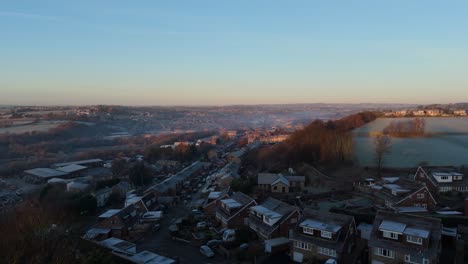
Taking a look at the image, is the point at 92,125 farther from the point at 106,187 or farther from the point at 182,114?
the point at 106,187

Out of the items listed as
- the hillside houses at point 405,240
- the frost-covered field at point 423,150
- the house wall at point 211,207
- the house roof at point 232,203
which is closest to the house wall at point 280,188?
the house wall at point 211,207

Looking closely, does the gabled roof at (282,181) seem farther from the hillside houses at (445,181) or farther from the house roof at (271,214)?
the hillside houses at (445,181)

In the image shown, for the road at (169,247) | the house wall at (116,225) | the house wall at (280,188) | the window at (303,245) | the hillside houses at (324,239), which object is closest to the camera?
the hillside houses at (324,239)

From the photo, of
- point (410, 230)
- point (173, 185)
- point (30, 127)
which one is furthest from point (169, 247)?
point (30, 127)

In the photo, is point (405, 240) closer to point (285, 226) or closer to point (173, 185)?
point (285, 226)

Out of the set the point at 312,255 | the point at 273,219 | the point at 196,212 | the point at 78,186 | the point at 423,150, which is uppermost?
the point at 423,150

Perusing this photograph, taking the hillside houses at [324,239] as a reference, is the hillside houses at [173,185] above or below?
below

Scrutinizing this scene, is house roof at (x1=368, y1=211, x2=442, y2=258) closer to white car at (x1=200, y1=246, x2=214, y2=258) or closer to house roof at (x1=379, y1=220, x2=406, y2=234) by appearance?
house roof at (x1=379, y1=220, x2=406, y2=234)

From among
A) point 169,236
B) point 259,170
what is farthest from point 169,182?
point 169,236
